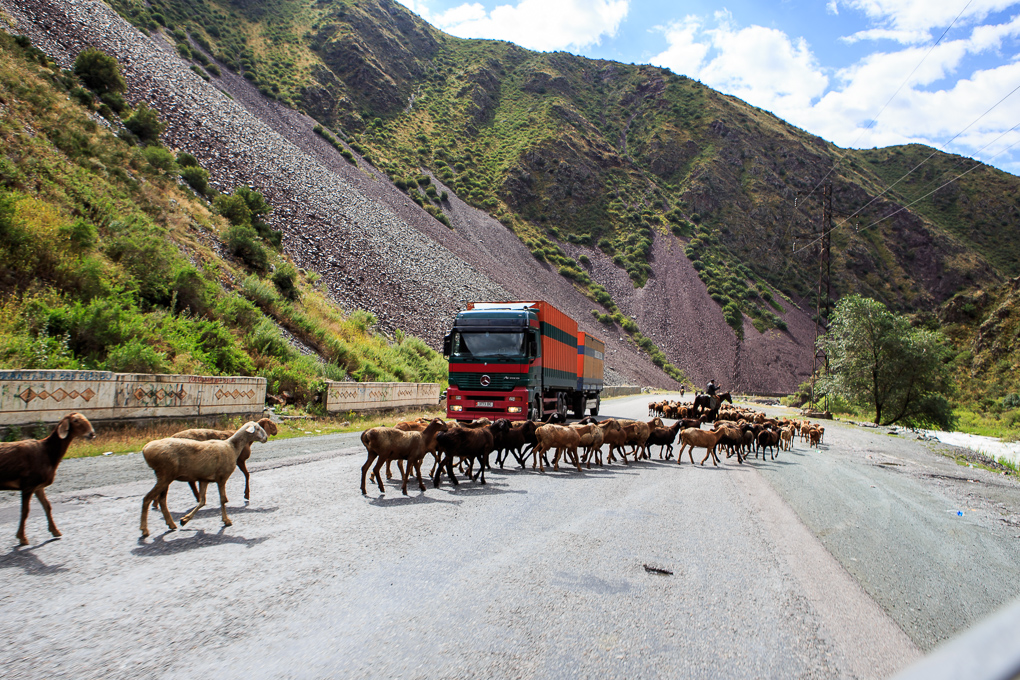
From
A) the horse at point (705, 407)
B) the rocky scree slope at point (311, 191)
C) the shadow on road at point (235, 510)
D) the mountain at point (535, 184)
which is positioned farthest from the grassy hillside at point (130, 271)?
the horse at point (705, 407)

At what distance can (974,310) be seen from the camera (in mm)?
48812

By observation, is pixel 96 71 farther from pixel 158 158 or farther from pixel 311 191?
pixel 311 191

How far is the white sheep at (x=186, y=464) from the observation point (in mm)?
6096

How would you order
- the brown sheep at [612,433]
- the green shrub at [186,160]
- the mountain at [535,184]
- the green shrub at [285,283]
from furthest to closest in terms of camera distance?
1. the mountain at [535,184]
2. the green shrub at [186,160]
3. the green shrub at [285,283]
4. the brown sheep at [612,433]

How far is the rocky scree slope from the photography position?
1753 inches

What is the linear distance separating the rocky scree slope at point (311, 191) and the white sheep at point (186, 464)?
35.2 m

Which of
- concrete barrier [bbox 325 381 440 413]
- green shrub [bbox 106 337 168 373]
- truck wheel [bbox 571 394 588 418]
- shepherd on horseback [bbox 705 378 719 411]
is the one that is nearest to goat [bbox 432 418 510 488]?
green shrub [bbox 106 337 168 373]

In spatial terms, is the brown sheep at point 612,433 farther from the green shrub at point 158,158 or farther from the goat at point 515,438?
the green shrub at point 158,158

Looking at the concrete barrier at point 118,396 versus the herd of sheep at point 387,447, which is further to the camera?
the concrete barrier at point 118,396

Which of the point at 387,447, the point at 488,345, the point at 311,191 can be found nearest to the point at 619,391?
the point at 311,191

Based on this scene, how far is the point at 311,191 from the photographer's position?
5297 cm

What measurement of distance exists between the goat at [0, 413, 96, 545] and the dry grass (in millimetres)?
5586

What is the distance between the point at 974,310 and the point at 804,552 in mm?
55419

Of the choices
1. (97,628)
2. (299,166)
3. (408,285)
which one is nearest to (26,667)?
(97,628)
